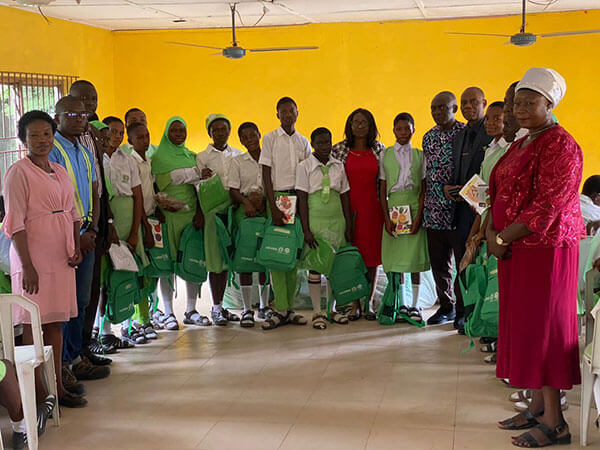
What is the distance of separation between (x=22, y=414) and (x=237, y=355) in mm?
1842

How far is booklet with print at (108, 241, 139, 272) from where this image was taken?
4.88m

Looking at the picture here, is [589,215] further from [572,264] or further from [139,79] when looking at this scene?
[139,79]

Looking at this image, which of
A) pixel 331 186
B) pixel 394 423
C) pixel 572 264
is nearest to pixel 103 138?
pixel 331 186

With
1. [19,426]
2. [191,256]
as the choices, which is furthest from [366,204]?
[19,426]

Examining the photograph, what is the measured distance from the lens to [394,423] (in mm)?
3701

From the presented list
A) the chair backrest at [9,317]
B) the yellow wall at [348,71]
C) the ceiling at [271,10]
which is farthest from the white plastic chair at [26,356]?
the yellow wall at [348,71]

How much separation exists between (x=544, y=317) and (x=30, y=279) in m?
2.54

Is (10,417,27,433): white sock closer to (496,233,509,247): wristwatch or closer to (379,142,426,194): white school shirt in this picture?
(496,233,509,247): wristwatch

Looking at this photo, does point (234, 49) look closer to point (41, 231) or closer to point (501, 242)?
point (41, 231)

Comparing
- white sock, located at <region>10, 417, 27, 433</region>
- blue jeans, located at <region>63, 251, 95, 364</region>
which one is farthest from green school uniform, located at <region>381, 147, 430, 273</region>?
white sock, located at <region>10, 417, 27, 433</region>

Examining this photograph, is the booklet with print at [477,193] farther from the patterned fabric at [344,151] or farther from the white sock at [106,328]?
the white sock at [106,328]

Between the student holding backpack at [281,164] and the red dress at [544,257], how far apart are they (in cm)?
245

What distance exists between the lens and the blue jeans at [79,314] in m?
4.28

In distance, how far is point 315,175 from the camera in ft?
18.1
